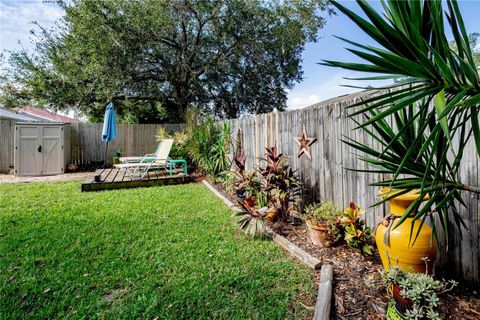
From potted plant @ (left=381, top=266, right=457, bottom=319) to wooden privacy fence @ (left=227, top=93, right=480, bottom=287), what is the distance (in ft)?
2.09

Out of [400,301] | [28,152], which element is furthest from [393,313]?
[28,152]

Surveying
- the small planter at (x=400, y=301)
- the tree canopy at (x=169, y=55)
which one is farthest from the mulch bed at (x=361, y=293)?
the tree canopy at (x=169, y=55)

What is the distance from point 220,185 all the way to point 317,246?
411 centimetres

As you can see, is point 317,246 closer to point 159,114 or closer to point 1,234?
point 1,234

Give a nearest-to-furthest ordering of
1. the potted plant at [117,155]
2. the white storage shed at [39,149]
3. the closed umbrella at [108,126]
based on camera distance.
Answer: the closed umbrella at [108,126]
the white storage shed at [39,149]
the potted plant at [117,155]

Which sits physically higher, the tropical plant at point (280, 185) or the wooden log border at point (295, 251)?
the tropical plant at point (280, 185)

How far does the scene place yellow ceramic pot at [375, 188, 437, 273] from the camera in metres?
2.01

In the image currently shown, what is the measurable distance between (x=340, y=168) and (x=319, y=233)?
91cm

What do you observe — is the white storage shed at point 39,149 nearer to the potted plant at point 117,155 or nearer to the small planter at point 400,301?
the potted plant at point 117,155

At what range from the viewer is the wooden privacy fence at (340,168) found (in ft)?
6.93

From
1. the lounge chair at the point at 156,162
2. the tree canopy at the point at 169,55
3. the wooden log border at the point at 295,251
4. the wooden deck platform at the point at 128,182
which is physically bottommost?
the wooden log border at the point at 295,251

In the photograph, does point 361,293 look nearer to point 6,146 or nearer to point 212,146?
point 212,146

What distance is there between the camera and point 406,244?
2.03 metres

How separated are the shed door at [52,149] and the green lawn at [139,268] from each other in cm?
476
